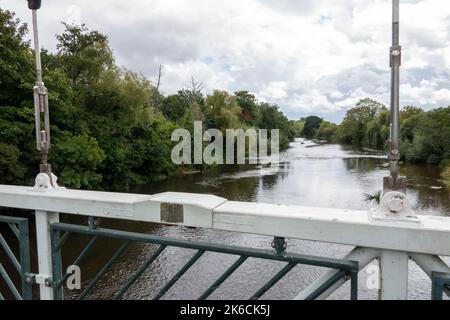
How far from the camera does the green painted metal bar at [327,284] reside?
110 centimetres

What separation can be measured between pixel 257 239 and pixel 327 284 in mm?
9711

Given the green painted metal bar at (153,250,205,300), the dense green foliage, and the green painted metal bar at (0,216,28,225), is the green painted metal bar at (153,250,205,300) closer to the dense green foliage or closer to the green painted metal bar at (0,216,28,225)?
the green painted metal bar at (0,216,28,225)

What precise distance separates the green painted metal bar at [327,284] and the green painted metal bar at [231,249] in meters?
0.03

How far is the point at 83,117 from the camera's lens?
15938 millimetres

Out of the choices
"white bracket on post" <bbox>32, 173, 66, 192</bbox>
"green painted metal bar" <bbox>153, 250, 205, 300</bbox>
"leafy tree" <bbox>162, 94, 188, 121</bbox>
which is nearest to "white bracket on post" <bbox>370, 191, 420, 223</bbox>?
"green painted metal bar" <bbox>153, 250, 205, 300</bbox>

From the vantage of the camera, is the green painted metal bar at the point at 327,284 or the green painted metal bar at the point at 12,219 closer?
the green painted metal bar at the point at 327,284

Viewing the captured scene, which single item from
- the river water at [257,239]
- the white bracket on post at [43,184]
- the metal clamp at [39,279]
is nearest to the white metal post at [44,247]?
the metal clamp at [39,279]

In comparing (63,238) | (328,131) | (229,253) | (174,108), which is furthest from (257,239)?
(328,131)

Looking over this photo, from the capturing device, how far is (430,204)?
1546 cm

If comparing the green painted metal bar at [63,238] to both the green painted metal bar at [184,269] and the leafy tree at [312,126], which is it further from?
the leafy tree at [312,126]

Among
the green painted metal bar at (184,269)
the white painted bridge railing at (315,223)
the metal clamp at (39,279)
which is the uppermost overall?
the white painted bridge railing at (315,223)

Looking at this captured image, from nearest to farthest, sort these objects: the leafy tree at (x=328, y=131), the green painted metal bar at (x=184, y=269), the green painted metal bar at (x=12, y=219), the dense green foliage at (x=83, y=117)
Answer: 1. the green painted metal bar at (x=184, y=269)
2. the green painted metal bar at (x=12, y=219)
3. the dense green foliage at (x=83, y=117)
4. the leafy tree at (x=328, y=131)

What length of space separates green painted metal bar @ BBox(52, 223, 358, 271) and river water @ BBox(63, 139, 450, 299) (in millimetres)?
112

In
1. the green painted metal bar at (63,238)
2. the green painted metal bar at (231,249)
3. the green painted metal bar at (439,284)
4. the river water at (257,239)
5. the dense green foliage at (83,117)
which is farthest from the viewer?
the dense green foliage at (83,117)
